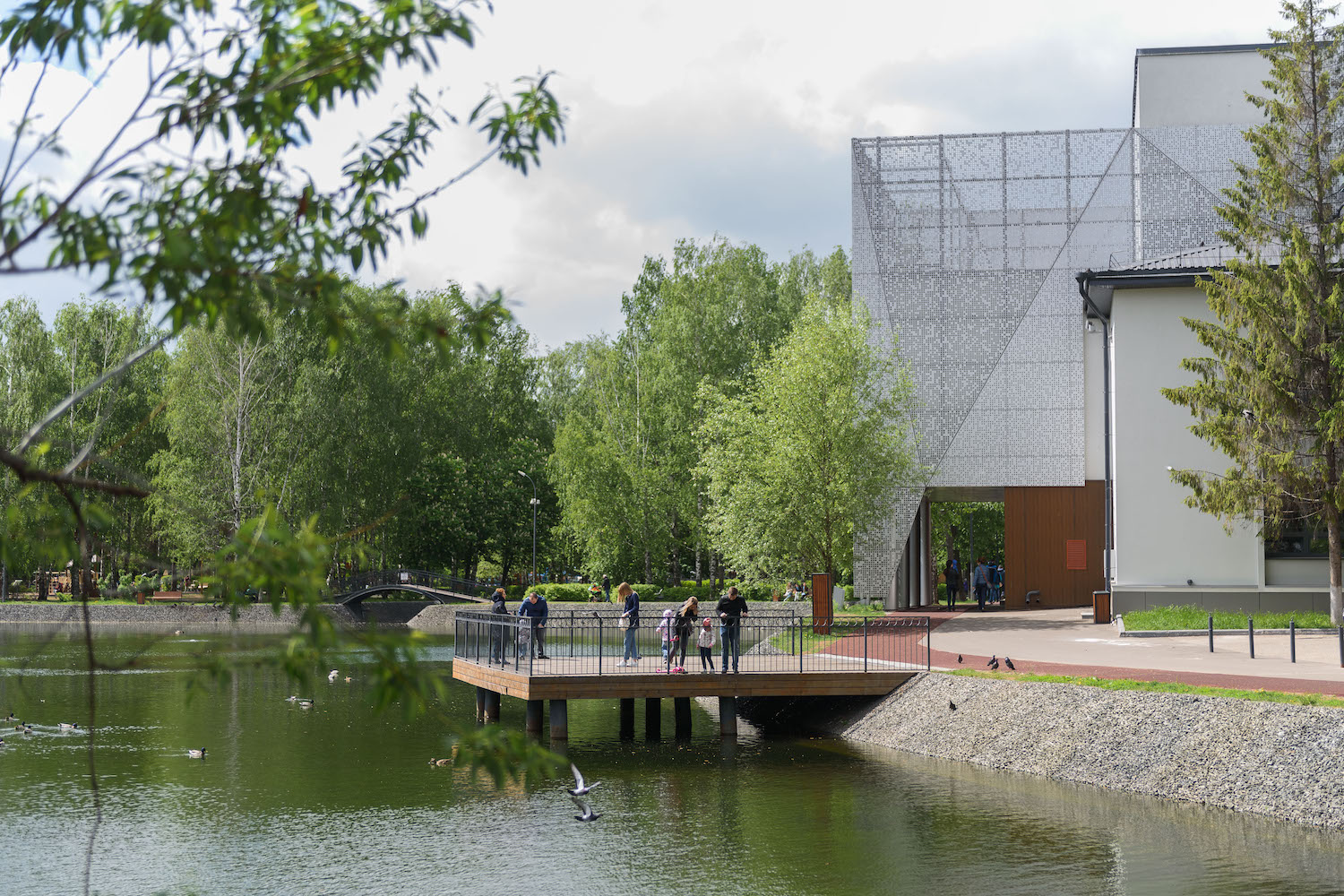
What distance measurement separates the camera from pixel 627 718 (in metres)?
24.7

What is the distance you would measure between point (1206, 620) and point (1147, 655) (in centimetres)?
552

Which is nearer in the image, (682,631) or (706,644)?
(682,631)

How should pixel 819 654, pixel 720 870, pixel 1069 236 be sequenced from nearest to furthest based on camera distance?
pixel 720 870
pixel 819 654
pixel 1069 236

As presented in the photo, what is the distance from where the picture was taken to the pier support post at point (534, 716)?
896 inches

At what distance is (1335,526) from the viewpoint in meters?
30.0

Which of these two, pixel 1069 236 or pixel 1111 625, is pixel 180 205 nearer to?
pixel 1111 625

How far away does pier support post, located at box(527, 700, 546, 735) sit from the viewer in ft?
74.7

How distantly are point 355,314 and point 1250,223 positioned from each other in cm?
3213

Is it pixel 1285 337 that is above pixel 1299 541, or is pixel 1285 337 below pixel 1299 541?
above

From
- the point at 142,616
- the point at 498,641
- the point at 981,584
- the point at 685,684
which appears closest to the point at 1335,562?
the point at 981,584

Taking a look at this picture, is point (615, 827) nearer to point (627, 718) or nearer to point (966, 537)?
point (627, 718)

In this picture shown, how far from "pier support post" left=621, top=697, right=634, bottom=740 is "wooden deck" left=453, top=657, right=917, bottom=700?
1759mm

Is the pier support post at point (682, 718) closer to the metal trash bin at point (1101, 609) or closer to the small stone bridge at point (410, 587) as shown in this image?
the metal trash bin at point (1101, 609)

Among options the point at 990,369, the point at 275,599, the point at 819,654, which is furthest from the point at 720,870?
the point at 990,369
